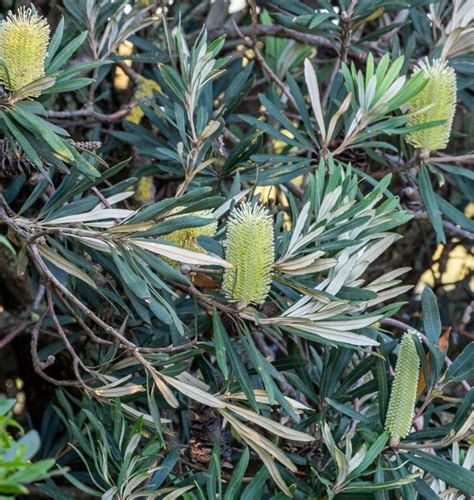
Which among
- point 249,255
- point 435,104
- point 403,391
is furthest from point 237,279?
point 435,104

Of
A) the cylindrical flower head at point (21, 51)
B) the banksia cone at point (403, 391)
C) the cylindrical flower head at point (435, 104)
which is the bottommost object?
the banksia cone at point (403, 391)

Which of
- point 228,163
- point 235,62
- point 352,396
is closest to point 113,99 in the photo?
point 235,62

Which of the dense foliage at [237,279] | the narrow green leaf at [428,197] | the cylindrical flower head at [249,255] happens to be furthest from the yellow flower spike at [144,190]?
the cylindrical flower head at [249,255]

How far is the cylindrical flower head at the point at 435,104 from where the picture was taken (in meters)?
1.00

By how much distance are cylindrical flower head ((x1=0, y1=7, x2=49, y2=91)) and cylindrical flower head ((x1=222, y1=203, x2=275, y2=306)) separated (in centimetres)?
23

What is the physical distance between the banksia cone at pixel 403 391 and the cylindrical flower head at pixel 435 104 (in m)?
0.29

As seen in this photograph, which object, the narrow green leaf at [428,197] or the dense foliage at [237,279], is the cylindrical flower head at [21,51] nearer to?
the dense foliage at [237,279]

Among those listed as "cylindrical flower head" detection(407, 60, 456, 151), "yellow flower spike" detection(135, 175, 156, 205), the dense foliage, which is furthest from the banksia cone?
"yellow flower spike" detection(135, 175, 156, 205)

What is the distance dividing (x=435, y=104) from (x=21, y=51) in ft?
1.66

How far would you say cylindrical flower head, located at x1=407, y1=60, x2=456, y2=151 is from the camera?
1.00 m

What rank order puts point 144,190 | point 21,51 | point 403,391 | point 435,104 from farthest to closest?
point 144,190 < point 435,104 < point 403,391 < point 21,51

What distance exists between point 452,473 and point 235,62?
3.02 ft

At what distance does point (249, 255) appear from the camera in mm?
774

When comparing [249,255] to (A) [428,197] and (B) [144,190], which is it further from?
(B) [144,190]
